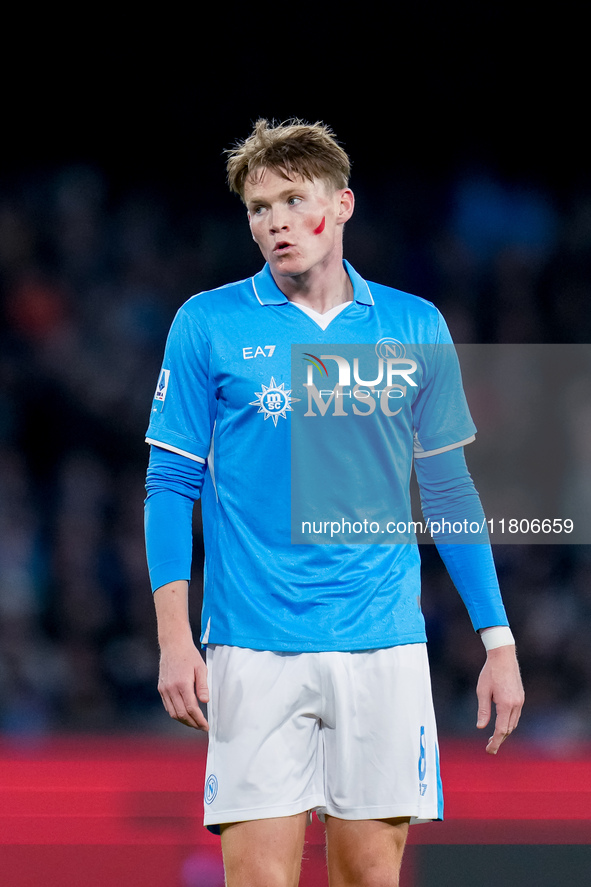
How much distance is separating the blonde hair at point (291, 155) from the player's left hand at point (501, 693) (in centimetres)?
96

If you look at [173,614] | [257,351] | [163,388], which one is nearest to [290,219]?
[257,351]

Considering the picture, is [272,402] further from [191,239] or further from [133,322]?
[191,239]

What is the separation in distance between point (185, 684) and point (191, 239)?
3.02 m

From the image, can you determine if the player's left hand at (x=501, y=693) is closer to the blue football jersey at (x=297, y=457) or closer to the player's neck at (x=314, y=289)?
the blue football jersey at (x=297, y=457)

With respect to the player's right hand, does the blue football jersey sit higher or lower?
higher

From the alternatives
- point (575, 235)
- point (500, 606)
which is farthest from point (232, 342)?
point (575, 235)

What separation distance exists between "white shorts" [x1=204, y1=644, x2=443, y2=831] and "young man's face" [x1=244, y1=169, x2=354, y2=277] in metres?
0.73

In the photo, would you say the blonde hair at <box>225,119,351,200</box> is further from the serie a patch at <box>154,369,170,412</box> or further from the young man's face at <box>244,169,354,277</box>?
the serie a patch at <box>154,369,170,412</box>

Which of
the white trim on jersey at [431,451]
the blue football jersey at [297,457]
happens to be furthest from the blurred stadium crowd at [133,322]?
the blue football jersey at [297,457]

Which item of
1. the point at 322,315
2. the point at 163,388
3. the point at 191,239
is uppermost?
the point at 191,239

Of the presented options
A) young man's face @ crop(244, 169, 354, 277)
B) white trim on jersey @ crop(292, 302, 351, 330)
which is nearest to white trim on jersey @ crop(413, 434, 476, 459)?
white trim on jersey @ crop(292, 302, 351, 330)

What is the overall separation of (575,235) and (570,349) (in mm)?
574

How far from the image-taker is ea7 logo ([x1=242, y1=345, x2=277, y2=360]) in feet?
5.88

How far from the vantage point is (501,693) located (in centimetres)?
176
